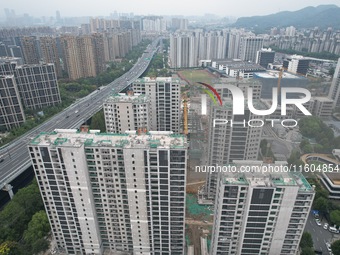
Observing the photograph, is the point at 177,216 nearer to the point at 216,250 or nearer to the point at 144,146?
the point at 216,250

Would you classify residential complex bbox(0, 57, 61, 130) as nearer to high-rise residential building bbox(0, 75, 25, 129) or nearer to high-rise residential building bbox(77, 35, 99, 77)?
high-rise residential building bbox(0, 75, 25, 129)

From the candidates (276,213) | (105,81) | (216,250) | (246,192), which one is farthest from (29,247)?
(105,81)

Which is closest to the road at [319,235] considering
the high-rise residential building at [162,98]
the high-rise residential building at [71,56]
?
the high-rise residential building at [162,98]

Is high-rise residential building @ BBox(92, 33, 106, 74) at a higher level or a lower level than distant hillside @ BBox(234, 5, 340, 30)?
lower

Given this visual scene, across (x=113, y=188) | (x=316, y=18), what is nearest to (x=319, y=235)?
(x=113, y=188)

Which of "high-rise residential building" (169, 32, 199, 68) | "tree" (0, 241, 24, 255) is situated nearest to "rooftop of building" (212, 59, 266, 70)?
"high-rise residential building" (169, 32, 199, 68)
